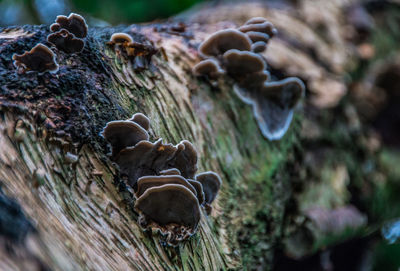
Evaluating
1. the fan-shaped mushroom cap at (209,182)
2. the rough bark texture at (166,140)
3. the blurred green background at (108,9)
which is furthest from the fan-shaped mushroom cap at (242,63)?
the blurred green background at (108,9)

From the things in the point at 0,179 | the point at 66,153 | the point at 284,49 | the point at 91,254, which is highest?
the point at 0,179

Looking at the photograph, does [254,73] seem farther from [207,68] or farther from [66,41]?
[66,41]

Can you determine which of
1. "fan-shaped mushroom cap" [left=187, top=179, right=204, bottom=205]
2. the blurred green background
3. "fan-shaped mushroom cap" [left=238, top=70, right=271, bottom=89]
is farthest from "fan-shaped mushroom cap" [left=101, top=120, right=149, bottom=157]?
the blurred green background

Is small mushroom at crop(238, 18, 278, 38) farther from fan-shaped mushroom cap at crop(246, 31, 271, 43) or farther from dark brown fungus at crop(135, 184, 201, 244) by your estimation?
dark brown fungus at crop(135, 184, 201, 244)

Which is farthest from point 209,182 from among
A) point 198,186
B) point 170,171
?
point 170,171

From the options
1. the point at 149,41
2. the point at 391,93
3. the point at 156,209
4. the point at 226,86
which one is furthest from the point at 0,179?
the point at 391,93

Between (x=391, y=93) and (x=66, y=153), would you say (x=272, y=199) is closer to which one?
(x=66, y=153)
